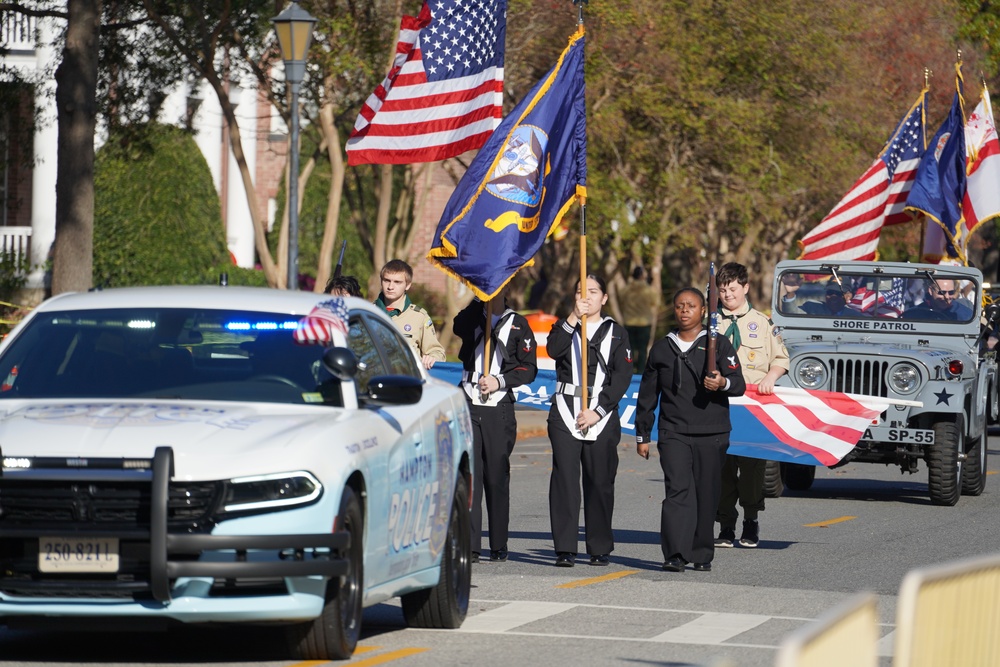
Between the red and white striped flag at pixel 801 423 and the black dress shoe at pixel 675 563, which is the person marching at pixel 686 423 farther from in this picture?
the red and white striped flag at pixel 801 423

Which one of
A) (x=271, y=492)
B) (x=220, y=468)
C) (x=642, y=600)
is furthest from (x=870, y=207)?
(x=220, y=468)

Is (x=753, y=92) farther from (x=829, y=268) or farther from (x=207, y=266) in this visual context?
(x=829, y=268)

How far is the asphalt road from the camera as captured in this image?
8367 mm

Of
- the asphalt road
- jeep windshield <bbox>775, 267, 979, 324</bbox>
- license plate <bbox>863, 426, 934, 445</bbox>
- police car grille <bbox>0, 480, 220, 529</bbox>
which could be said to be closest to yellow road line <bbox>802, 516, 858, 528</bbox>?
the asphalt road

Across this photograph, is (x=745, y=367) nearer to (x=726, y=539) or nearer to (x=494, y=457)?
(x=726, y=539)

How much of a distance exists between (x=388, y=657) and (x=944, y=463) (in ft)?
31.5

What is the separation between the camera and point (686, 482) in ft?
38.5

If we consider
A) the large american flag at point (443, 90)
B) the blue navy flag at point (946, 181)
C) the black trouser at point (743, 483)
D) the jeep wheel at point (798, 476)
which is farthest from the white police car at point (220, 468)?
the blue navy flag at point (946, 181)

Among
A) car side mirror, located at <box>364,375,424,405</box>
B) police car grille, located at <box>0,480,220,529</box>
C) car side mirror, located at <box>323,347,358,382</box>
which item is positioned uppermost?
car side mirror, located at <box>323,347,358,382</box>

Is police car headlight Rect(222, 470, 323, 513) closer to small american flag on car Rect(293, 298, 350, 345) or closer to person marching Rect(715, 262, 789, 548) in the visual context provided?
small american flag on car Rect(293, 298, 350, 345)

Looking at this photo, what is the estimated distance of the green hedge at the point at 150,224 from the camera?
34250mm

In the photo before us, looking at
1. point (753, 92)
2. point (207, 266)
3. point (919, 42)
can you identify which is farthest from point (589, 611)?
point (919, 42)

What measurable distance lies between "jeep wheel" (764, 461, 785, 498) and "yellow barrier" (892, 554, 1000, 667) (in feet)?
38.5

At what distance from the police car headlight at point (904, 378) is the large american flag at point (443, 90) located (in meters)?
5.38
